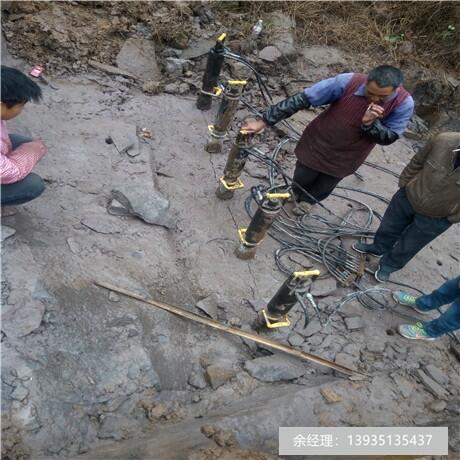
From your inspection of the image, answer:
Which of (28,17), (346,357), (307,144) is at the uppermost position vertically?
(307,144)

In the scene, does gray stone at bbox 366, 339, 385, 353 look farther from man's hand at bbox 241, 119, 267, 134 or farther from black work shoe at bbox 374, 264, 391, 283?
man's hand at bbox 241, 119, 267, 134

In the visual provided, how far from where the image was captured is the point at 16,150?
3.09m

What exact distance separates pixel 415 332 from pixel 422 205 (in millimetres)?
1151

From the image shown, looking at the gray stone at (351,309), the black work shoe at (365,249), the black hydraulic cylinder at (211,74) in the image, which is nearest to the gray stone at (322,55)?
the black hydraulic cylinder at (211,74)

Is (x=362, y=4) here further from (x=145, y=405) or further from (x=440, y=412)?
(x=145, y=405)

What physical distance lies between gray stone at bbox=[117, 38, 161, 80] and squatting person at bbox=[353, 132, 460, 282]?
12.3ft

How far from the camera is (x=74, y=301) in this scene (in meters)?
3.12

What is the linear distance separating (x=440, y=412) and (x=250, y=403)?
1569 mm

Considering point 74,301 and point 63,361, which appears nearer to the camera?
point 63,361

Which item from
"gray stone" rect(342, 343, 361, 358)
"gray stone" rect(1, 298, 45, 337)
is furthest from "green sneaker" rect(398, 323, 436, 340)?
"gray stone" rect(1, 298, 45, 337)

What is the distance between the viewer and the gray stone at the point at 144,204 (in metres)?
3.98

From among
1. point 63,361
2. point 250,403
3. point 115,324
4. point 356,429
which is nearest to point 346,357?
point 356,429

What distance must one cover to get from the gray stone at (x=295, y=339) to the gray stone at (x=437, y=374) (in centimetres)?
110

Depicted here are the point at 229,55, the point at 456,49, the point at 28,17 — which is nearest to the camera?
the point at 229,55
